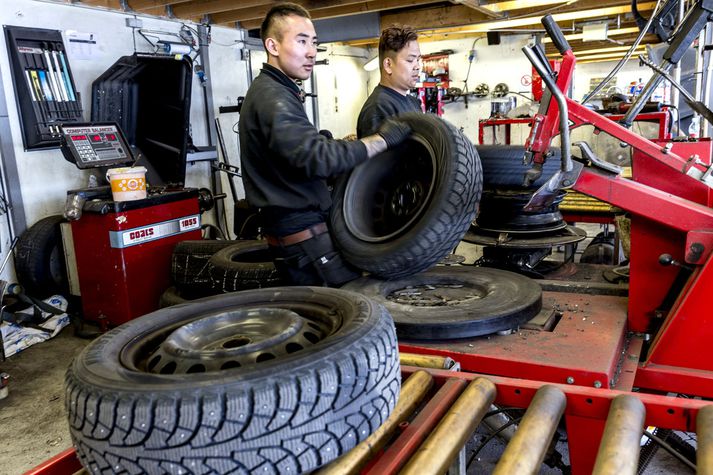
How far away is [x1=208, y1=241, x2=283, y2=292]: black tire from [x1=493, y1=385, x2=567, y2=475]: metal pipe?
1618 mm

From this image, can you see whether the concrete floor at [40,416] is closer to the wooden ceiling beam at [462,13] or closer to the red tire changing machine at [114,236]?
the red tire changing machine at [114,236]

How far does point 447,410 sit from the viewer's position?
1.30m

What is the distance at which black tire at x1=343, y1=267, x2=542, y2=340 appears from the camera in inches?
70.3

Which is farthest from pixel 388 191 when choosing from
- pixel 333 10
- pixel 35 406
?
pixel 333 10

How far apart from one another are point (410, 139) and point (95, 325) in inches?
114

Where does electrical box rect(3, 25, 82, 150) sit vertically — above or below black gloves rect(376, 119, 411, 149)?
above

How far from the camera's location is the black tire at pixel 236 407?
0.94 m

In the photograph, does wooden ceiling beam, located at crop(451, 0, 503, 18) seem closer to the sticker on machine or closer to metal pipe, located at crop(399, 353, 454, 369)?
the sticker on machine

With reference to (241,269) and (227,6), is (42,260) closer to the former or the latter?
(241,269)

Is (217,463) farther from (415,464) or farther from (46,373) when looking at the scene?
(46,373)

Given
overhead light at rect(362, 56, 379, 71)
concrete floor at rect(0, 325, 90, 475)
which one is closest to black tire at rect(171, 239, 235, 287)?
concrete floor at rect(0, 325, 90, 475)

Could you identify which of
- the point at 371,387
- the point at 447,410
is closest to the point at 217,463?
the point at 371,387

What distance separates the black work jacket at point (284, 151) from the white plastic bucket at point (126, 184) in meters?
1.79

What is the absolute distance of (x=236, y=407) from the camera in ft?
3.08
